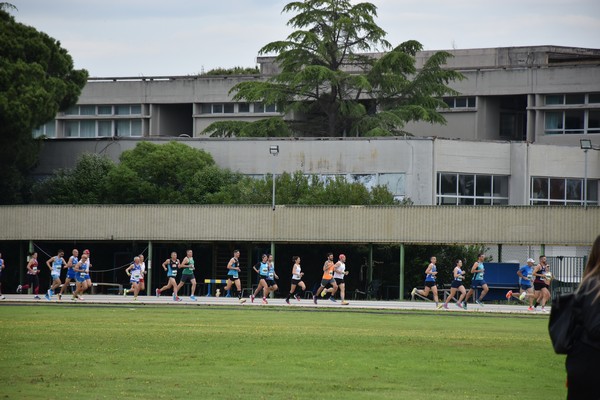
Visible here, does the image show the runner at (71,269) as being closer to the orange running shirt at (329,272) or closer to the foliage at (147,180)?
the orange running shirt at (329,272)

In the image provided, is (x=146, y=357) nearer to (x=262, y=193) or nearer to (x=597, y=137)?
(x=262, y=193)

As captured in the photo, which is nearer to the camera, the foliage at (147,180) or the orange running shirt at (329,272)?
the orange running shirt at (329,272)

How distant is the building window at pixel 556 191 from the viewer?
71.8m

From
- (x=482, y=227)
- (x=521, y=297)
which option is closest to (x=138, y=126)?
(x=482, y=227)

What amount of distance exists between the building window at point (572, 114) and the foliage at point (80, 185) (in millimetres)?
35038

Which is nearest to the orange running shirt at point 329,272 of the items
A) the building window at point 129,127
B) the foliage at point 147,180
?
the foliage at point 147,180

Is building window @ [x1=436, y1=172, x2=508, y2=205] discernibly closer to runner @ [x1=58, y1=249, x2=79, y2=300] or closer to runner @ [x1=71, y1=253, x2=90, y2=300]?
runner @ [x1=58, y1=249, x2=79, y2=300]

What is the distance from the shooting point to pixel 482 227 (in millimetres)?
51094

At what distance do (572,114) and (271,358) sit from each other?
2816 inches

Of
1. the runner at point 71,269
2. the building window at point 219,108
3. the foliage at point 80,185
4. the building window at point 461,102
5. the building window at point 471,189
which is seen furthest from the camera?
the building window at point 219,108

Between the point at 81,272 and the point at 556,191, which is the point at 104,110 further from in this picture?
the point at 81,272

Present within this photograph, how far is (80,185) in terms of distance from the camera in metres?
68.2

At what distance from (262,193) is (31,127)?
46.7ft

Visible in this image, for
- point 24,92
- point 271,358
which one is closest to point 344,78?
point 24,92
